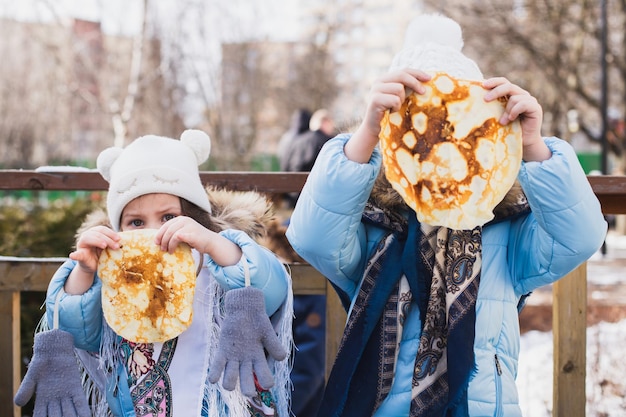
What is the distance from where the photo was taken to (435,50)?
6.42ft

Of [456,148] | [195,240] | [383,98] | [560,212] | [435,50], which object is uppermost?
[435,50]

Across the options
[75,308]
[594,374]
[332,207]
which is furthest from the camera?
[594,374]

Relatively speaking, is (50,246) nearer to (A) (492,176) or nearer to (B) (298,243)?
(B) (298,243)

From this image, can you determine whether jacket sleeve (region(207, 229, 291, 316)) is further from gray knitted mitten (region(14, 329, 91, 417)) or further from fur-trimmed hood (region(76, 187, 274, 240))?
gray knitted mitten (region(14, 329, 91, 417))

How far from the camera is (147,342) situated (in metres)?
2.10

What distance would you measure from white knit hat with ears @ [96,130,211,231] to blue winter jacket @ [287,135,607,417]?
46 centimetres

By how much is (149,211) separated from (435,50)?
3.38 feet

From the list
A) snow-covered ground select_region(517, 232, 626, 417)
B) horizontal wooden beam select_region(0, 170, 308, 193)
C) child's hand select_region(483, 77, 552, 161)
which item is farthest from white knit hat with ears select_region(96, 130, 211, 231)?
snow-covered ground select_region(517, 232, 626, 417)

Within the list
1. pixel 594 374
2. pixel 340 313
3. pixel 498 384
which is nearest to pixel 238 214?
pixel 340 313

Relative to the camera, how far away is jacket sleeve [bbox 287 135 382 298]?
6.15ft

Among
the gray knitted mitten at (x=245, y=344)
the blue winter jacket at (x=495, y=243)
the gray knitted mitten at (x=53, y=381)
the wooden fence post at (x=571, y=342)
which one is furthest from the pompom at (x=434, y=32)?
the gray knitted mitten at (x=53, y=381)

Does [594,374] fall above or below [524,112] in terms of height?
below

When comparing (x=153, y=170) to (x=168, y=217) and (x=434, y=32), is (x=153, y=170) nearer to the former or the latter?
(x=168, y=217)

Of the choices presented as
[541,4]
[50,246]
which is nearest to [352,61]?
[541,4]
